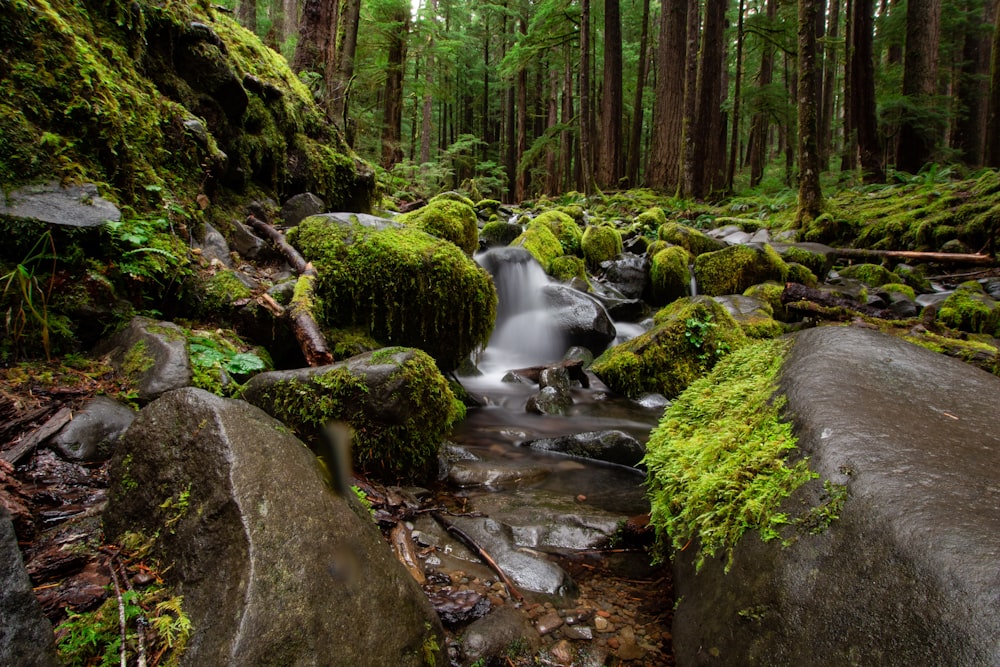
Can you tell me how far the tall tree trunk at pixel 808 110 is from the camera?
939 cm

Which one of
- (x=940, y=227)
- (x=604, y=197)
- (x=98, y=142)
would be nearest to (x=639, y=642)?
(x=98, y=142)

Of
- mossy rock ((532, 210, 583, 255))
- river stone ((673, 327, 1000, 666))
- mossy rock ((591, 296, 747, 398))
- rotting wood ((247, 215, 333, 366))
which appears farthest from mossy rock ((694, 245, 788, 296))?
rotting wood ((247, 215, 333, 366))

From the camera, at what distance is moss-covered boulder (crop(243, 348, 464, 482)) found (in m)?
3.26

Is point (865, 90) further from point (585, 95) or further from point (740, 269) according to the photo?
point (740, 269)

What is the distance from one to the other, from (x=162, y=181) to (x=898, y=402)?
505 centimetres

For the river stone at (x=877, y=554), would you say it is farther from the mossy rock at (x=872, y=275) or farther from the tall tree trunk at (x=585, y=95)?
the tall tree trunk at (x=585, y=95)

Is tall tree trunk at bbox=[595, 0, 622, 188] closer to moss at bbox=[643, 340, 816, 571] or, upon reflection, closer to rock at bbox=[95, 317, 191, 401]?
moss at bbox=[643, 340, 816, 571]

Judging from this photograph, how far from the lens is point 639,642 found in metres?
2.31

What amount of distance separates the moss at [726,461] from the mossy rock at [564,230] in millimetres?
8277

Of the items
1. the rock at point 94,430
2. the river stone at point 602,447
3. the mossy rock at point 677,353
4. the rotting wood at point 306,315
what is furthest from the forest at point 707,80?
the rock at point 94,430

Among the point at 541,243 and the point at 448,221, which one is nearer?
the point at 448,221

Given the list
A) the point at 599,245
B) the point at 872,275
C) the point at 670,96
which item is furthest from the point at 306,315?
the point at 670,96

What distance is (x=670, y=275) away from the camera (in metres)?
9.58

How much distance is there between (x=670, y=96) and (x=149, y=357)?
62.0ft
